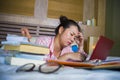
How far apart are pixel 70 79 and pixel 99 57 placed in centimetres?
42

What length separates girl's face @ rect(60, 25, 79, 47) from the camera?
4.70 ft

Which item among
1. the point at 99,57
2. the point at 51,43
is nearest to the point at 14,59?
the point at 99,57

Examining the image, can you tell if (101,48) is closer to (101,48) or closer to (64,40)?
(101,48)

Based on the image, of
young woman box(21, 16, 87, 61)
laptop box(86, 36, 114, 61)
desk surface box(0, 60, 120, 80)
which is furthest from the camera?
young woman box(21, 16, 87, 61)

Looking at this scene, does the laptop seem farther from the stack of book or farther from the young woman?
the young woman

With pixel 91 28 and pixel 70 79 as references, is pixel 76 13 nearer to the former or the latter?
pixel 91 28

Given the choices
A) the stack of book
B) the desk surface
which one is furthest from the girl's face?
the desk surface

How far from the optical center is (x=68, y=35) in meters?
1.48

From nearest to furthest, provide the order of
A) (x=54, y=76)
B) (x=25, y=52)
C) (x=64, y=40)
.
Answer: (x=54, y=76) < (x=25, y=52) < (x=64, y=40)

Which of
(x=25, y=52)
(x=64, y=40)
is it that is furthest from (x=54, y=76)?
(x=64, y=40)

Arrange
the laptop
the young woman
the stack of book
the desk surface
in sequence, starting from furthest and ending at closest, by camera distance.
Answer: the young woman, the laptop, the stack of book, the desk surface

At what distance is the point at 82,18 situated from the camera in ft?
9.57

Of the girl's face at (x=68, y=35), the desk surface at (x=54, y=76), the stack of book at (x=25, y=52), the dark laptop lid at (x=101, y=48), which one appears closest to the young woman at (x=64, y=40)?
the girl's face at (x=68, y=35)

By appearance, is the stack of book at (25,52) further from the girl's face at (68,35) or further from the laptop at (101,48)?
the girl's face at (68,35)
